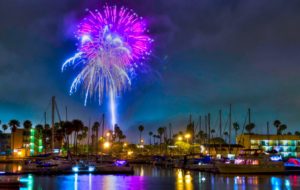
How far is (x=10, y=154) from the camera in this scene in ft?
552

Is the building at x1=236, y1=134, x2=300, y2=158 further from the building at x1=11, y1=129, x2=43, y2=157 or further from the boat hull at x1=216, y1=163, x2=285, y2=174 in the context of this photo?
the building at x1=11, y1=129, x2=43, y2=157

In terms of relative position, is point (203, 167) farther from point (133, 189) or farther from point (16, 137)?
point (16, 137)

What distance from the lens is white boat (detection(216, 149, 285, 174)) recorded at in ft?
260

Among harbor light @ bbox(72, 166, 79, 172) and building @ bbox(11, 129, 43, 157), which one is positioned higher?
building @ bbox(11, 129, 43, 157)

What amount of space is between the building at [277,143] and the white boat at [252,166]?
239ft

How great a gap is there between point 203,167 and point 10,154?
331ft

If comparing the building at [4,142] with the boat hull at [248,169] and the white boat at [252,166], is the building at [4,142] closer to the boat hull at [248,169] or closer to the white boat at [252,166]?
the boat hull at [248,169]

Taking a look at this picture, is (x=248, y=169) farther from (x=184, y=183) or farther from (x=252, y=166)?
(x=184, y=183)

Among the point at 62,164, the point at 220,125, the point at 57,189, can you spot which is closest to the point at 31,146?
the point at 220,125

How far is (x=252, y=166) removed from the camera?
7944 centimetres

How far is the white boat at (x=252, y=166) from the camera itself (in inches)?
3115

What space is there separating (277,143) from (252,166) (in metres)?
82.2

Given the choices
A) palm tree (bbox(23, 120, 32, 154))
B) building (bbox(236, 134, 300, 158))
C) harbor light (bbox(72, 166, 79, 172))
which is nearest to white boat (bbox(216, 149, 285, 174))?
harbor light (bbox(72, 166, 79, 172))

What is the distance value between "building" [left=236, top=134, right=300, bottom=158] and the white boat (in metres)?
73.0
